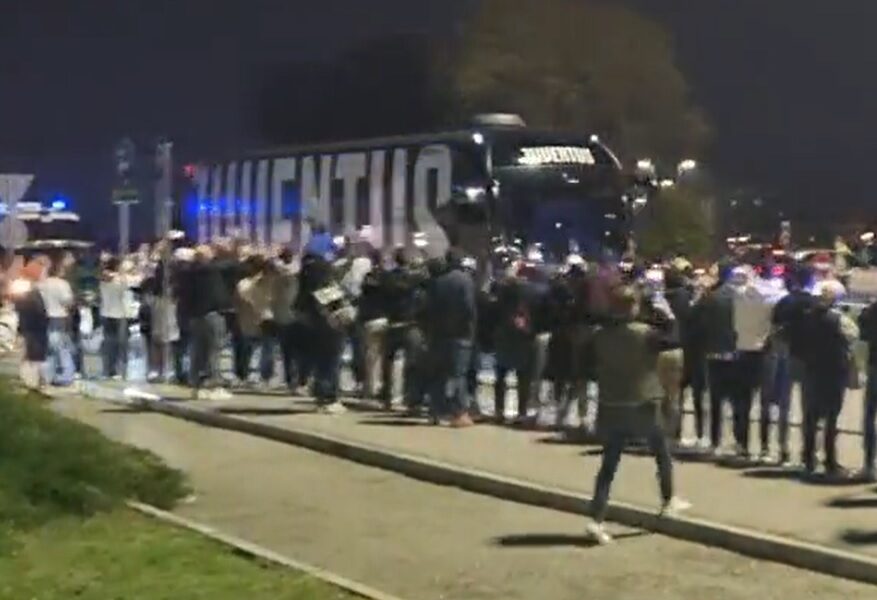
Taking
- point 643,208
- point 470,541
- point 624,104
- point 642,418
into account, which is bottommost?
point 470,541

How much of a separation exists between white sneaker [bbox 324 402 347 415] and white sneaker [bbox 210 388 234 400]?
2.20 m

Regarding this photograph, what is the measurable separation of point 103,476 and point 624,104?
41293mm

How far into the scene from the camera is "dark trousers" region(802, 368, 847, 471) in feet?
46.1

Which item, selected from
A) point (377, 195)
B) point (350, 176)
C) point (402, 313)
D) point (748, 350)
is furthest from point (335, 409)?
point (350, 176)

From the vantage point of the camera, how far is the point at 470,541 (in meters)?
12.6

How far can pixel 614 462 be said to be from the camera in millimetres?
12070

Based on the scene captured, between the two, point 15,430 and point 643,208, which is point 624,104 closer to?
point 643,208

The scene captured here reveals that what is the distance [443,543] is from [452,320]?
5.49 metres

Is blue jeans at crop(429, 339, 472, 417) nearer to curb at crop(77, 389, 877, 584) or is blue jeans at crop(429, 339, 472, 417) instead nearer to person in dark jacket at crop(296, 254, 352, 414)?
curb at crop(77, 389, 877, 584)

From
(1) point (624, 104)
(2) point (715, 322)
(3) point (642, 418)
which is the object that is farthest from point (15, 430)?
(1) point (624, 104)

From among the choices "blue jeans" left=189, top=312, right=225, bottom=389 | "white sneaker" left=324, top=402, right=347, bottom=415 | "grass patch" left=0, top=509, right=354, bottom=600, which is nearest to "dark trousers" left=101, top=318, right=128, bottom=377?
"blue jeans" left=189, top=312, right=225, bottom=389

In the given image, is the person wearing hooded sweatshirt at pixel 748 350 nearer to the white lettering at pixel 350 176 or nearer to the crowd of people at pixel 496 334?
the crowd of people at pixel 496 334

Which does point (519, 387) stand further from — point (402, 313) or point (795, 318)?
point (795, 318)

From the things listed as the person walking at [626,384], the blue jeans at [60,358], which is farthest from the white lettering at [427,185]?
the person walking at [626,384]
